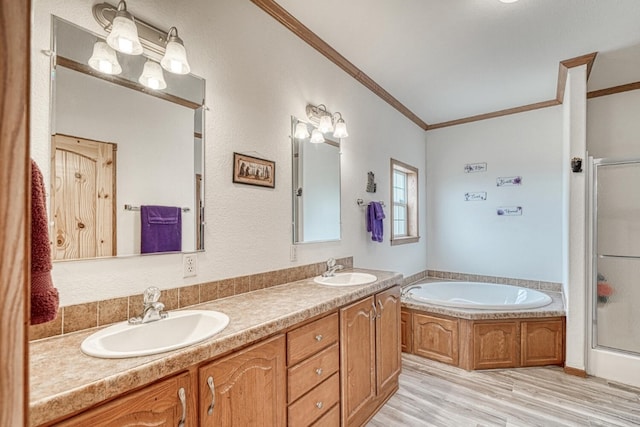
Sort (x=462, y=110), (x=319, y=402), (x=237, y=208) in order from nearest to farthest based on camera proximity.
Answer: (x=319, y=402), (x=237, y=208), (x=462, y=110)

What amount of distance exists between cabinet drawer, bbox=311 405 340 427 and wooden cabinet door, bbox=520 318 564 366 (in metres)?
2.01

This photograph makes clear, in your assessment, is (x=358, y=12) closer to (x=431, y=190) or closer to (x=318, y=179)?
(x=318, y=179)

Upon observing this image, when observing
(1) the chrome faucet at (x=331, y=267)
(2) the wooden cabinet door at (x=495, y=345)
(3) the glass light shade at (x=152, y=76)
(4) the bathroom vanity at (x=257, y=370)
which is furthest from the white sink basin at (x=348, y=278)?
(3) the glass light shade at (x=152, y=76)

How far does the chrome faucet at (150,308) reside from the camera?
1204 mm

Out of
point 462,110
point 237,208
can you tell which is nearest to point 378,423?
point 237,208

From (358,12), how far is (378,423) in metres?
2.73

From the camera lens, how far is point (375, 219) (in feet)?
9.48

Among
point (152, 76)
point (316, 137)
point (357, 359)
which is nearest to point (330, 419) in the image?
point (357, 359)

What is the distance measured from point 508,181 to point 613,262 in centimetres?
145

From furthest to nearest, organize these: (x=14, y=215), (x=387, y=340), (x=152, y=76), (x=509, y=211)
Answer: (x=509, y=211), (x=387, y=340), (x=152, y=76), (x=14, y=215)

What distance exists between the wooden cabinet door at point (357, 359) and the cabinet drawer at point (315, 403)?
7cm

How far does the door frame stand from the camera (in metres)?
0.38

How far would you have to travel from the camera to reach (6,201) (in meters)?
0.39

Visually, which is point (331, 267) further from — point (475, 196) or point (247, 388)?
point (475, 196)
